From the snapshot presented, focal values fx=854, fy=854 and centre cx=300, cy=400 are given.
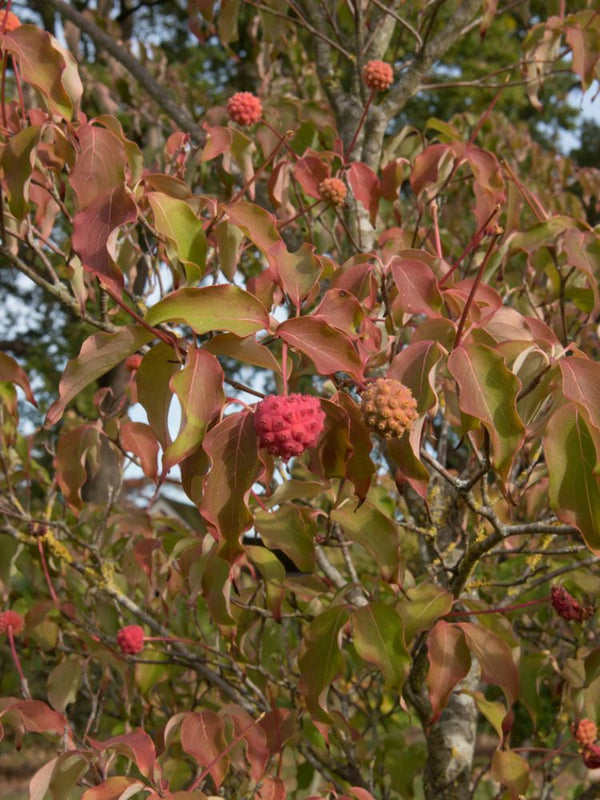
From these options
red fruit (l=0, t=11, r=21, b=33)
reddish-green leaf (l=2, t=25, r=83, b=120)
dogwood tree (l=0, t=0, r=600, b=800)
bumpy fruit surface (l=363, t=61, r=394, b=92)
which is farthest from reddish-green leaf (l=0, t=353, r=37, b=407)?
bumpy fruit surface (l=363, t=61, r=394, b=92)

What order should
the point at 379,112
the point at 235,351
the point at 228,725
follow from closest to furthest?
the point at 235,351 → the point at 228,725 → the point at 379,112

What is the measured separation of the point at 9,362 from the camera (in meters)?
1.35

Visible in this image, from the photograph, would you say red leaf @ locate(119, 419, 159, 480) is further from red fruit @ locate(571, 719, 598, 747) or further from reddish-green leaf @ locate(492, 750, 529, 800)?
red fruit @ locate(571, 719, 598, 747)

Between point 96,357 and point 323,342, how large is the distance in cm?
27

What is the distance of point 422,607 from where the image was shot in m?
1.31

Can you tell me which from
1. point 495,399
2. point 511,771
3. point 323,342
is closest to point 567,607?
point 511,771

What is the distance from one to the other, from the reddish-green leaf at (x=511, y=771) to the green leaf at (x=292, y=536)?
1.66 feet

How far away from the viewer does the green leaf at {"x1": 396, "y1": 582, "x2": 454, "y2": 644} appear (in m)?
1.29

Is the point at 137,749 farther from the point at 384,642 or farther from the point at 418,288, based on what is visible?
the point at 418,288

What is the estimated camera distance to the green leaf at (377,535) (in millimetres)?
1271

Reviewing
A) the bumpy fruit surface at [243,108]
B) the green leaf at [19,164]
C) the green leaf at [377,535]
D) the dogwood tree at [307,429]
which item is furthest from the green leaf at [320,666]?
the bumpy fruit surface at [243,108]

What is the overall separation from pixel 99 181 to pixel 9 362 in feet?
1.27

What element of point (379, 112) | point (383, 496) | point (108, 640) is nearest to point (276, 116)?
point (379, 112)

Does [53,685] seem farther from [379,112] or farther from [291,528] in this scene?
[379,112]
